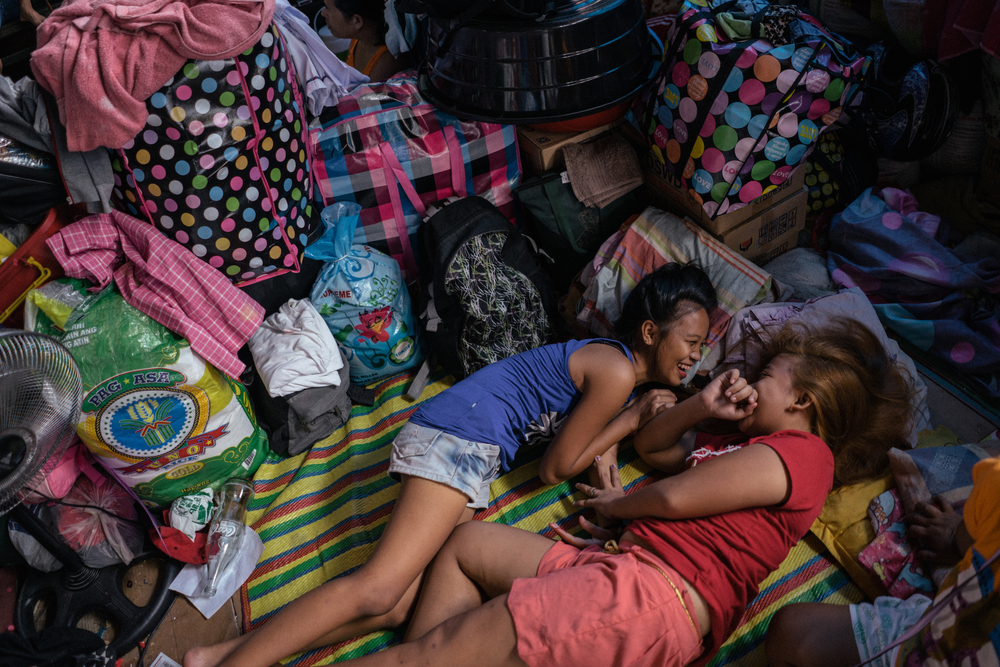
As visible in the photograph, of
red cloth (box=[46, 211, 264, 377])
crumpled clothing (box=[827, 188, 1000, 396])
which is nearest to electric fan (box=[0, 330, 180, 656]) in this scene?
red cloth (box=[46, 211, 264, 377])

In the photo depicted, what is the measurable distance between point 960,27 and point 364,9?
1956mm

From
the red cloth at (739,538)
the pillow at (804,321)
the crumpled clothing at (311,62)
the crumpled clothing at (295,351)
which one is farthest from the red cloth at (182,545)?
the pillow at (804,321)

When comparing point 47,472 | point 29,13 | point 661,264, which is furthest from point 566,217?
point 29,13

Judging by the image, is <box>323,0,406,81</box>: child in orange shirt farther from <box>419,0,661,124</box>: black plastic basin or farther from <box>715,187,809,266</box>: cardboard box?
<box>715,187,809,266</box>: cardboard box

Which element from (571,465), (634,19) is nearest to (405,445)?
(571,465)

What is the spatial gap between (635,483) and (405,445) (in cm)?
71

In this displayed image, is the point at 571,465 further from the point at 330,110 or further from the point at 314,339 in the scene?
the point at 330,110

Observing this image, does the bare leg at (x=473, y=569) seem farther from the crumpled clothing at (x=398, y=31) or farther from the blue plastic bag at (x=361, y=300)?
the crumpled clothing at (x=398, y=31)

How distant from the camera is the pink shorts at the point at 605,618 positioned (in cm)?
134

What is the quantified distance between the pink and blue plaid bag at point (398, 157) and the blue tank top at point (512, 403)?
75cm

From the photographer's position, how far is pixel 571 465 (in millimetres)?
1854

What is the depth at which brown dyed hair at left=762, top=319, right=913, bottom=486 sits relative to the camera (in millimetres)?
1646

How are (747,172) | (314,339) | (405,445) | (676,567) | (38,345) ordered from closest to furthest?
(38,345) → (676,567) → (405,445) → (747,172) → (314,339)

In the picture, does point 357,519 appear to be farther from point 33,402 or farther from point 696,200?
point 696,200
